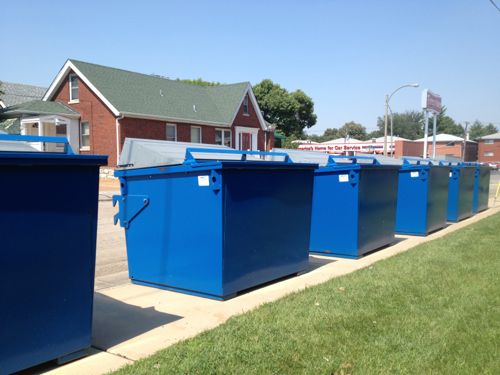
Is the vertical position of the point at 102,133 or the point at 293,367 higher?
the point at 102,133

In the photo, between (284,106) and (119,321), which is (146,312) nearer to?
(119,321)

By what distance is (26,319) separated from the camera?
330cm

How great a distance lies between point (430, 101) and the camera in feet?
73.4

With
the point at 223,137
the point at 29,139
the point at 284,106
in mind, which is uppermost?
the point at 284,106

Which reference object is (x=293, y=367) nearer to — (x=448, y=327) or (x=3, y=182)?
(x=448, y=327)

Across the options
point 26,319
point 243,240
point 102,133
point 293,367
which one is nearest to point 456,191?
point 243,240

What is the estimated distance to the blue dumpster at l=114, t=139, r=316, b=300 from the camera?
5.14 meters

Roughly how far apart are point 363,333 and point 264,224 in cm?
193

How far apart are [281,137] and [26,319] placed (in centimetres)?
3835

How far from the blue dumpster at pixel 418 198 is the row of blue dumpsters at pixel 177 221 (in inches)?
0.9

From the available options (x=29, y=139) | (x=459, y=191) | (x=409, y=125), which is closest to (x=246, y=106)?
(x=459, y=191)

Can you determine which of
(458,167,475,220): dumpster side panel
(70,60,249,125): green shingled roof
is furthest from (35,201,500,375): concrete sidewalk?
(70,60,249,125): green shingled roof

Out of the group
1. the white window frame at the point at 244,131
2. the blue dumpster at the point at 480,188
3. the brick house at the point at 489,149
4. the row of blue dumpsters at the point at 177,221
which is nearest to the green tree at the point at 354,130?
the brick house at the point at 489,149

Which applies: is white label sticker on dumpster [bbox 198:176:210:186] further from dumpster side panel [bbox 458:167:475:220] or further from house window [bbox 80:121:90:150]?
house window [bbox 80:121:90:150]
